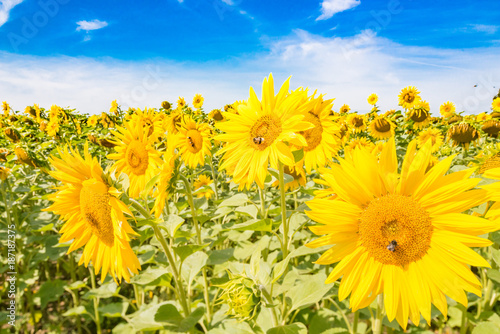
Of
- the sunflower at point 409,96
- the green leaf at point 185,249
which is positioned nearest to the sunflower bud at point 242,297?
the green leaf at point 185,249

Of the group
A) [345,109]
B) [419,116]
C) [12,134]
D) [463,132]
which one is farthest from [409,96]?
[12,134]

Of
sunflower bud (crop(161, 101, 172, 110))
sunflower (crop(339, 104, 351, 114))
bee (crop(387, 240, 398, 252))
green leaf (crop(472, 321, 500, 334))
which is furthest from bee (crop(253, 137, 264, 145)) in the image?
sunflower (crop(339, 104, 351, 114))

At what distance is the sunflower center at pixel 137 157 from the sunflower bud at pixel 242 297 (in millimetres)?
1725

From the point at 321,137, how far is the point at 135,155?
1.67 meters

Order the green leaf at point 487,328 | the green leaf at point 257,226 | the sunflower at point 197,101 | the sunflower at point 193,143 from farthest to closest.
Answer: the sunflower at point 197,101, the sunflower at point 193,143, the green leaf at point 257,226, the green leaf at point 487,328

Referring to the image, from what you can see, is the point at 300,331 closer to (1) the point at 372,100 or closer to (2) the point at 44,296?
(2) the point at 44,296

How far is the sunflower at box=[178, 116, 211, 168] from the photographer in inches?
147

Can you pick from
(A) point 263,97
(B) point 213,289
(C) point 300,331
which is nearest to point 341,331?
(C) point 300,331

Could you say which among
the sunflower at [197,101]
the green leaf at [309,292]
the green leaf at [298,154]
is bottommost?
the green leaf at [309,292]

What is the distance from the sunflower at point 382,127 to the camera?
628 cm

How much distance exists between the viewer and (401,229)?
119cm

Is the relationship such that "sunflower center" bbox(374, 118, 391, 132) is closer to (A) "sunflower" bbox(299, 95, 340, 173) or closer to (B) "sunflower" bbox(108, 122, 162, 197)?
(A) "sunflower" bbox(299, 95, 340, 173)

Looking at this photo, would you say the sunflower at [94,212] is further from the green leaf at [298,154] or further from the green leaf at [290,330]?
the green leaf at [298,154]

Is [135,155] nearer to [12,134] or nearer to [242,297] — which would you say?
[242,297]
